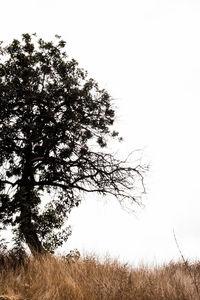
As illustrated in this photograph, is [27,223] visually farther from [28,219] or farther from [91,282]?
[91,282]

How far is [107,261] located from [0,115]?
6.88m

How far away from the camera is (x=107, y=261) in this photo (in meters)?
8.16

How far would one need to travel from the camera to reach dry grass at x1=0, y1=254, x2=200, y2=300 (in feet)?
19.8

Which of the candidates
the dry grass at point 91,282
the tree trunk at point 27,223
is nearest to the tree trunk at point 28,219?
the tree trunk at point 27,223

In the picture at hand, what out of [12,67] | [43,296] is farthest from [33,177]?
[43,296]

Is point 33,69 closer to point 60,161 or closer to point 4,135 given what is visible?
point 4,135

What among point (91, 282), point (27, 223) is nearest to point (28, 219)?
point (27, 223)

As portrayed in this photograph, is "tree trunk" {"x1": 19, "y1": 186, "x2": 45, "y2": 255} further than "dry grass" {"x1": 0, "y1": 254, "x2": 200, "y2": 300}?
Yes

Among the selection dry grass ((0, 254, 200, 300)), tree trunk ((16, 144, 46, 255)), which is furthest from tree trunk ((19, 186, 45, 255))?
dry grass ((0, 254, 200, 300))

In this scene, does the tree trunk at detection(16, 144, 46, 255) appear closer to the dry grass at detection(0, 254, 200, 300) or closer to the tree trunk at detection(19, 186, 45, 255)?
the tree trunk at detection(19, 186, 45, 255)

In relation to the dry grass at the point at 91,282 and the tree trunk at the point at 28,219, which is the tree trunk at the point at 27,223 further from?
the dry grass at the point at 91,282

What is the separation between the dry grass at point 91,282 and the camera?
19.8 ft

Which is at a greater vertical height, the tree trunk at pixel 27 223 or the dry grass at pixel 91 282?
the tree trunk at pixel 27 223

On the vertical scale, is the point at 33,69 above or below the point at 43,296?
above
